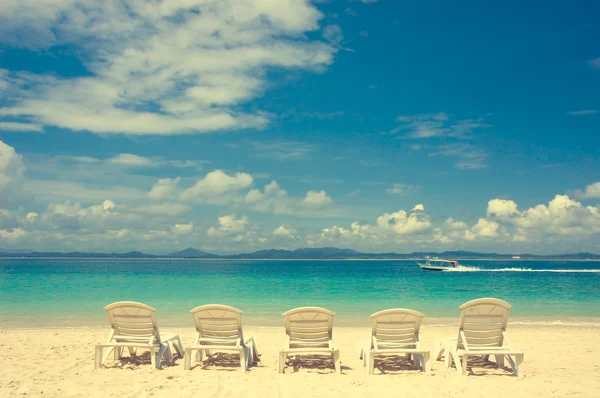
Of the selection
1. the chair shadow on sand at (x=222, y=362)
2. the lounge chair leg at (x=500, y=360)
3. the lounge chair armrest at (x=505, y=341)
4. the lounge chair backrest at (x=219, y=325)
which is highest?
the lounge chair backrest at (x=219, y=325)

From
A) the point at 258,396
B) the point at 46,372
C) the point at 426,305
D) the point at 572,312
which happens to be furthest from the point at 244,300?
the point at 258,396

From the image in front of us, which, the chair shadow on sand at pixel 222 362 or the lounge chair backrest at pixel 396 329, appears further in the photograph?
the chair shadow on sand at pixel 222 362

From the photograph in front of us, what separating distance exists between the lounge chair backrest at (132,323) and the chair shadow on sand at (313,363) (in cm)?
244

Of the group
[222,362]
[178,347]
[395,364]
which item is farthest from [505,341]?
[178,347]

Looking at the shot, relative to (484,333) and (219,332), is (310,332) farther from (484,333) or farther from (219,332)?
(484,333)

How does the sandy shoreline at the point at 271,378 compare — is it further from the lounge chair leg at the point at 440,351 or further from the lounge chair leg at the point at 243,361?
the lounge chair leg at the point at 440,351

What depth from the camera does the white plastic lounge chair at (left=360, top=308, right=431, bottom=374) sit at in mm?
7645

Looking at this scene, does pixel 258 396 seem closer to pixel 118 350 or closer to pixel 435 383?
pixel 435 383

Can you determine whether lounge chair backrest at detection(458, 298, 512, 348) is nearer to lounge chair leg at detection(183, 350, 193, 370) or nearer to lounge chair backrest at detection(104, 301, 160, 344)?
lounge chair leg at detection(183, 350, 193, 370)

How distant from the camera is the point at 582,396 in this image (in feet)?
21.6

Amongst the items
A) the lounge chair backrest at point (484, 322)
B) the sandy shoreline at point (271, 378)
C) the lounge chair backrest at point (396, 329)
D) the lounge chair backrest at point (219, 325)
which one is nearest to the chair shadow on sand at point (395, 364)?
the sandy shoreline at point (271, 378)

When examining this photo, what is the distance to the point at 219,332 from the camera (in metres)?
7.88

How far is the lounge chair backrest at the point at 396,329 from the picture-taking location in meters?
7.68

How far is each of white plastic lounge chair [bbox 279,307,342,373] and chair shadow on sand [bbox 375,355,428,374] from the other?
32.8 inches
